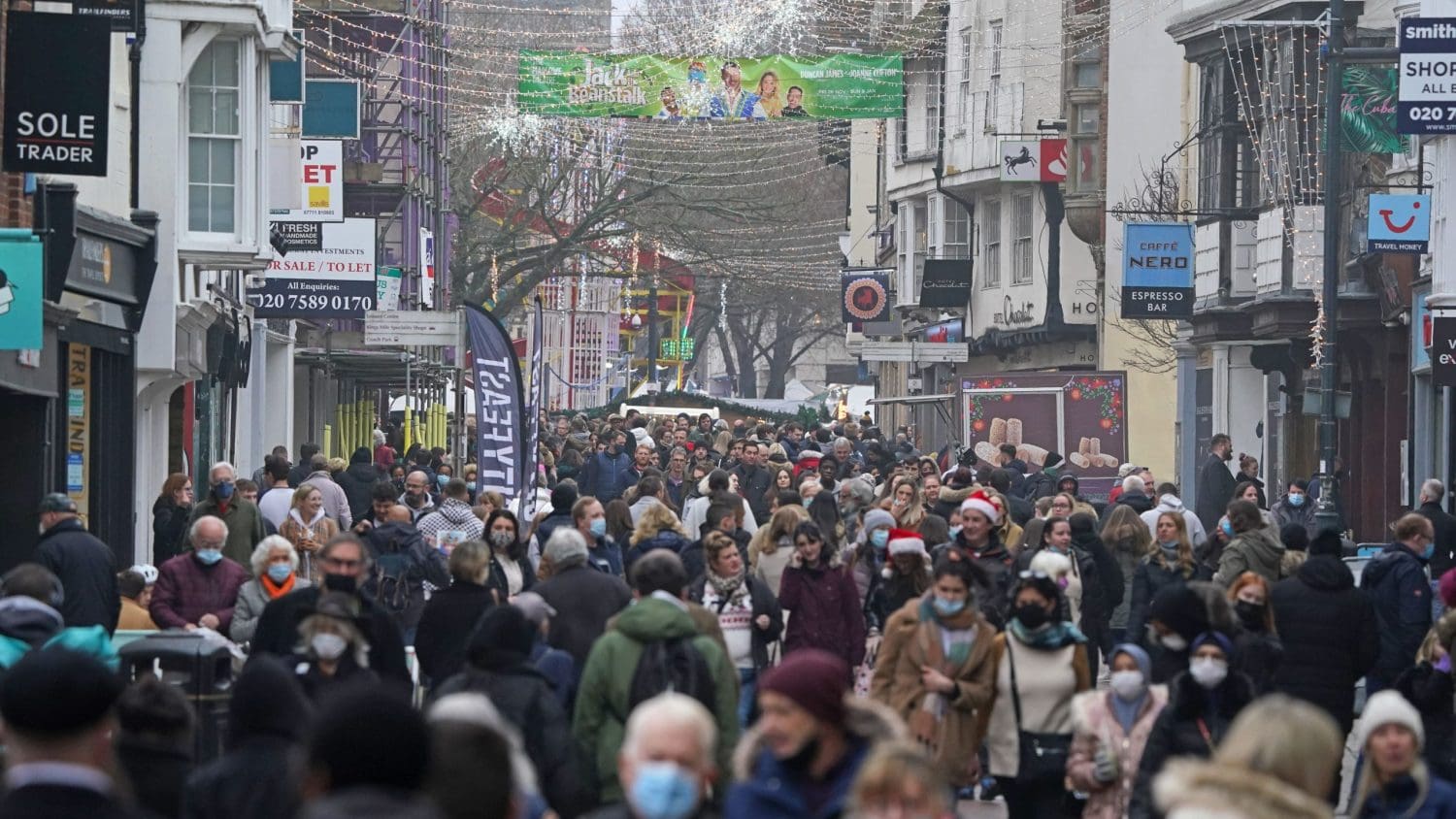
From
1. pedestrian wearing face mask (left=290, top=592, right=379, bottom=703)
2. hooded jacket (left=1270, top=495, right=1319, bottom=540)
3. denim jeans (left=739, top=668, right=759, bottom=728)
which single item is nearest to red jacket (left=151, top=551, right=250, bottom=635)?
denim jeans (left=739, top=668, right=759, bottom=728)

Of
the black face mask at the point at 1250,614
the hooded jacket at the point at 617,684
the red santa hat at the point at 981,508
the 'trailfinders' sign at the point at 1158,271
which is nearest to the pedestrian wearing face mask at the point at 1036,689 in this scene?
the black face mask at the point at 1250,614

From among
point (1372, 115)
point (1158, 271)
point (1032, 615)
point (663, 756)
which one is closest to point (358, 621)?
point (1032, 615)

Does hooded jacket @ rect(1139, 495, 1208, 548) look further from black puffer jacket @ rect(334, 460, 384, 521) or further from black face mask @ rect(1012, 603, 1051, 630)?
black puffer jacket @ rect(334, 460, 384, 521)

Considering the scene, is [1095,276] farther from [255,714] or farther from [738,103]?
[255,714]

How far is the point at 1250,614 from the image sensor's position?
36.4 ft

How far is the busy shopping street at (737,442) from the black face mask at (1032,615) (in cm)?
2

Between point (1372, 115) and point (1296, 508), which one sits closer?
point (1296, 508)

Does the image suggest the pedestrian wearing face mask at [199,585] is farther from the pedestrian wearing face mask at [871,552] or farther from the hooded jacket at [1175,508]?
the hooded jacket at [1175,508]

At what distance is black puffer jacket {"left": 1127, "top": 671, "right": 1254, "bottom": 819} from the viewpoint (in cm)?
874

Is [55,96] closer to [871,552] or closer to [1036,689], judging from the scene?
[871,552]

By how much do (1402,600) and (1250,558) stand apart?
4.38 ft

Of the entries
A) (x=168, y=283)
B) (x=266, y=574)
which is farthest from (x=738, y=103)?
(x=266, y=574)

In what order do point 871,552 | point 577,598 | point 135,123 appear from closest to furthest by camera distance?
point 577,598, point 871,552, point 135,123

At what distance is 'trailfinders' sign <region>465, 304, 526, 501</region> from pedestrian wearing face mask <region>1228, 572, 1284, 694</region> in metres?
7.56
